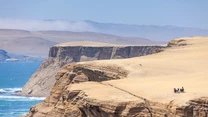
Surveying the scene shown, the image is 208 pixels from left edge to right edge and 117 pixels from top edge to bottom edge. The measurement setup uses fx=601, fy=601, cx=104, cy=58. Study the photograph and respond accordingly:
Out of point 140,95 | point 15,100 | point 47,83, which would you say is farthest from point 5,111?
point 140,95

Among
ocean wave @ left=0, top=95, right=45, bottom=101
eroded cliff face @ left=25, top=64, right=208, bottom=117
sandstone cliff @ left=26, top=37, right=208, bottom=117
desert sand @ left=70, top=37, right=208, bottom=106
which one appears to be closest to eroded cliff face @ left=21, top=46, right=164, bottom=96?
ocean wave @ left=0, top=95, right=45, bottom=101

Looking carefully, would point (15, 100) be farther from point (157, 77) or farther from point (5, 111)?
point (157, 77)

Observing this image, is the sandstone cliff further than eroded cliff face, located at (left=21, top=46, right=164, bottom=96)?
No

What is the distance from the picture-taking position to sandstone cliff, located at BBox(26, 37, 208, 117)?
23.4 meters

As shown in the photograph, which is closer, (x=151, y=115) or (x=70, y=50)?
(x=151, y=115)

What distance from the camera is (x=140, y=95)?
25938 mm

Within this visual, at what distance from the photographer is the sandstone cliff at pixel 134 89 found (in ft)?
76.8

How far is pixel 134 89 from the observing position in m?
27.6

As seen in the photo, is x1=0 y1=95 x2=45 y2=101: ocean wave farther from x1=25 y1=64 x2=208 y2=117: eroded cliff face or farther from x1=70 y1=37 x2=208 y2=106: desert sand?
x1=25 y1=64 x2=208 y2=117: eroded cliff face

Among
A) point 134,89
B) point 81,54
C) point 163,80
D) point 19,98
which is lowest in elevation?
point 19,98

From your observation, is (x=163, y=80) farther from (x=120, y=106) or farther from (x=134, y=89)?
(x=120, y=106)

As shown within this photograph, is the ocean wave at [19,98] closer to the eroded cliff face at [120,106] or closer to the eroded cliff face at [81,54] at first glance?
the eroded cliff face at [81,54]

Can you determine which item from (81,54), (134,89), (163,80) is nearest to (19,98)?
(81,54)

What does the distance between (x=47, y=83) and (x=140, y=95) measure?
90.7 metres
